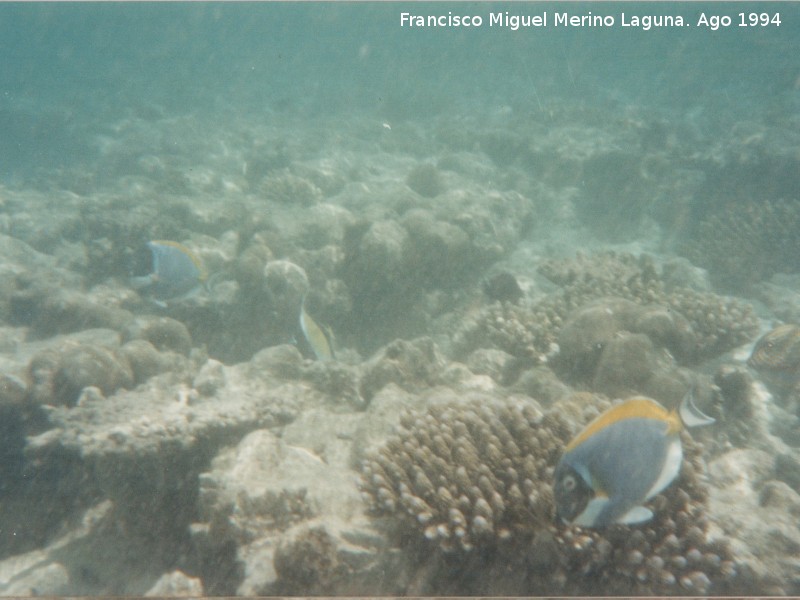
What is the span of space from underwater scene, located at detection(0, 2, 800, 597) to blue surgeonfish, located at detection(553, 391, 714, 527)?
1 cm

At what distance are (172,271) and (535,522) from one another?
377 centimetres

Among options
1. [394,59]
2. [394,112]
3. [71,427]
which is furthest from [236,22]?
[71,427]

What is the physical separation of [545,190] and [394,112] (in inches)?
602

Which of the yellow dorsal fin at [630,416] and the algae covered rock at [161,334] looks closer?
the yellow dorsal fin at [630,416]

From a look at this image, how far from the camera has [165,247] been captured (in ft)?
13.6

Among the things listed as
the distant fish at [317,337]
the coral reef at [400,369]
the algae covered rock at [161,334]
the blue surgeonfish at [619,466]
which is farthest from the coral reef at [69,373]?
the blue surgeonfish at [619,466]

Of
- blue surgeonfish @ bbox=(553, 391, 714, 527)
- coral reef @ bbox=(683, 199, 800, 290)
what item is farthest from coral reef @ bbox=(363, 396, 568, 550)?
coral reef @ bbox=(683, 199, 800, 290)

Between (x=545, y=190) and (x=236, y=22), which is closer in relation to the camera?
(x=545, y=190)

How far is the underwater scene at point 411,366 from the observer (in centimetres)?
234

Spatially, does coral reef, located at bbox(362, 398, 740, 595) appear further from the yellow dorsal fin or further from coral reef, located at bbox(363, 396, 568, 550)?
the yellow dorsal fin

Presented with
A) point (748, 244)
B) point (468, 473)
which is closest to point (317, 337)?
point (468, 473)

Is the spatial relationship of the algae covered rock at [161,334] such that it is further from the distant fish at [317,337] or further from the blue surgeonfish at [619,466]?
the blue surgeonfish at [619,466]

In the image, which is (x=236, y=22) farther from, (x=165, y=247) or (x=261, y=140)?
(x=165, y=247)

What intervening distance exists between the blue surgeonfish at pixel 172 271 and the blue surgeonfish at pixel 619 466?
3767 mm
